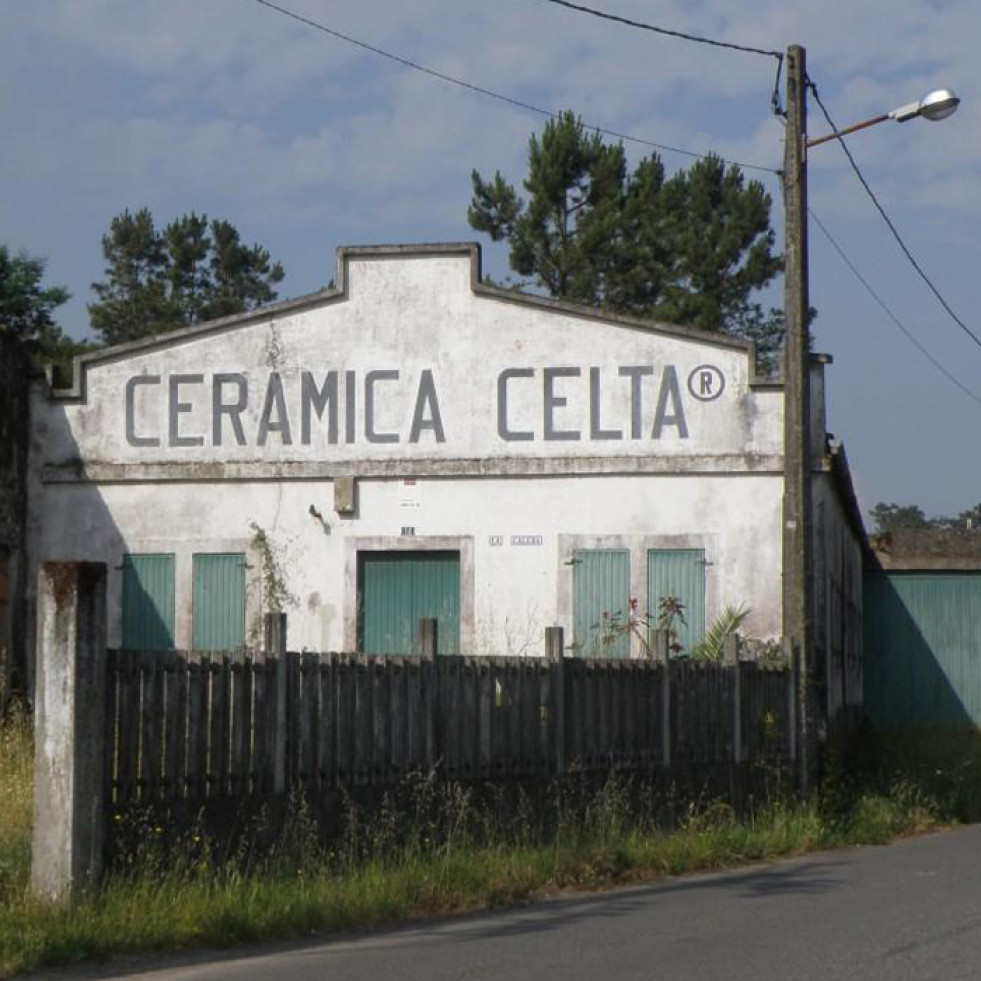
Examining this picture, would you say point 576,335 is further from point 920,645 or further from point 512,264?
point 512,264

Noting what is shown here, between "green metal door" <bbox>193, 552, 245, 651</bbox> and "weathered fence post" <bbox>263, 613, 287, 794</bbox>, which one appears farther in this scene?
"green metal door" <bbox>193, 552, 245, 651</bbox>

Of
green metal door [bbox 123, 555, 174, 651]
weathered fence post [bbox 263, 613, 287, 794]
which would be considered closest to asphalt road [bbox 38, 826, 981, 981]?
weathered fence post [bbox 263, 613, 287, 794]

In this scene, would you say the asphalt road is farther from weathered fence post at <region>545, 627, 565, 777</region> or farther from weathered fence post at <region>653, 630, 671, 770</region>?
weathered fence post at <region>653, 630, 671, 770</region>

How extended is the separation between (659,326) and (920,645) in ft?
46.0

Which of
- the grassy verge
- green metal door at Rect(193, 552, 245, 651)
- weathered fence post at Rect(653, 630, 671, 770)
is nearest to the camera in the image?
the grassy verge

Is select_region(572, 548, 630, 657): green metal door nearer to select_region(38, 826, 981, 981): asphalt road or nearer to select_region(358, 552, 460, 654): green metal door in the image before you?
select_region(358, 552, 460, 654): green metal door

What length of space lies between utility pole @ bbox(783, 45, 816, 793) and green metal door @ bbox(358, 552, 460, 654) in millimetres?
5888

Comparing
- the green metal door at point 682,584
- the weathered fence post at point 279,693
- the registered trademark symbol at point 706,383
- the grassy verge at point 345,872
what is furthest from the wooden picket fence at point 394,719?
the registered trademark symbol at point 706,383

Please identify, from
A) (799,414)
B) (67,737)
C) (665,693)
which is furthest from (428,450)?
(67,737)

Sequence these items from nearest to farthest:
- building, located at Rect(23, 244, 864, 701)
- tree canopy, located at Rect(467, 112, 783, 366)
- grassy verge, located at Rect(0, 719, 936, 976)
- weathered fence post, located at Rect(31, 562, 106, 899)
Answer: grassy verge, located at Rect(0, 719, 936, 976)
weathered fence post, located at Rect(31, 562, 106, 899)
building, located at Rect(23, 244, 864, 701)
tree canopy, located at Rect(467, 112, 783, 366)

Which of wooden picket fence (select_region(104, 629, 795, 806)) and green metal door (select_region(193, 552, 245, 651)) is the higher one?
green metal door (select_region(193, 552, 245, 651))

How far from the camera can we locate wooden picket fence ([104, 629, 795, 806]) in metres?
11.6

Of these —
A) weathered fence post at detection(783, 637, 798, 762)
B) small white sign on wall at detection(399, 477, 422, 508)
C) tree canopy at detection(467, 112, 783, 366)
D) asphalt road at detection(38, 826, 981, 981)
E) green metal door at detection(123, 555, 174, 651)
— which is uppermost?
tree canopy at detection(467, 112, 783, 366)

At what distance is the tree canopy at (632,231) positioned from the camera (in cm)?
5391
